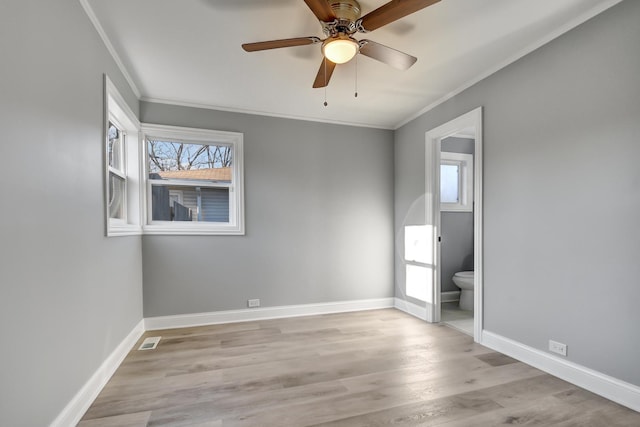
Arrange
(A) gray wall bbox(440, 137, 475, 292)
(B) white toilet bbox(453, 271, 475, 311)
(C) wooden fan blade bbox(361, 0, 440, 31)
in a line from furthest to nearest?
(A) gray wall bbox(440, 137, 475, 292), (B) white toilet bbox(453, 271, 475, 311), (C) wooden fan blade bbox(361, 0, 440, 31)

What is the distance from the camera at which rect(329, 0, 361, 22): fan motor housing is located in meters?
1.79

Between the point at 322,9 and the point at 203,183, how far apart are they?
2.49m

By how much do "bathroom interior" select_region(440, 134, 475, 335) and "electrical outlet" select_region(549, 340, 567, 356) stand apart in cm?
212

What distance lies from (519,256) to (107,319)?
3.31 m

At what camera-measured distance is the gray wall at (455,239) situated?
4.44 meters

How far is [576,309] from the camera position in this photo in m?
2.12

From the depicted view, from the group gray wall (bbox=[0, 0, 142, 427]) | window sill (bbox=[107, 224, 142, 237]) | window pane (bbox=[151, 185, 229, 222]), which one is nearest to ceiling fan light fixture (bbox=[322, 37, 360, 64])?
gray wall (bbox=[0, 0, 142, 427])

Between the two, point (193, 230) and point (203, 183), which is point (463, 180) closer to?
point (203, 183)

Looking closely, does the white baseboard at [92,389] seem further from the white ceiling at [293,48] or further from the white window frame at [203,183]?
the white ceiling at [293,48]

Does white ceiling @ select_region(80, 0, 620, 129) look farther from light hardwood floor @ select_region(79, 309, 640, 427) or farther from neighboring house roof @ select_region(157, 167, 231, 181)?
light hardwood floor @ select_region(79, 309, 640, 427)

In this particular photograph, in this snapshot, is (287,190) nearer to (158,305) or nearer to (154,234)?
(154,234)

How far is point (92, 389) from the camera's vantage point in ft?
6.47

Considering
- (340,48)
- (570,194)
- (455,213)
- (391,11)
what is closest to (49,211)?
(340,48)

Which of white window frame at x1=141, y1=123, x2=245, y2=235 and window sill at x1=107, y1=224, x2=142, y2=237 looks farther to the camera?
white window frame at x1=141, y1=123, x2=245, y2=235
